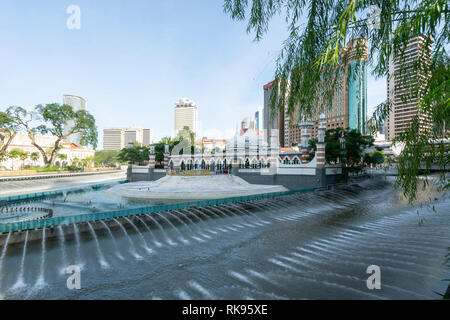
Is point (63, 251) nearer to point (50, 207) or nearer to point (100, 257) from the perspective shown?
point (100, 257)

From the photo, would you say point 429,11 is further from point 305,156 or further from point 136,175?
point 136,175

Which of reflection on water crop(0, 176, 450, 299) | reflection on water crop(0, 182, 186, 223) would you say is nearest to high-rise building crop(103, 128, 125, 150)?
reflection on water crop(0, 182, 186, 223)

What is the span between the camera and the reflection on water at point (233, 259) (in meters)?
5.02

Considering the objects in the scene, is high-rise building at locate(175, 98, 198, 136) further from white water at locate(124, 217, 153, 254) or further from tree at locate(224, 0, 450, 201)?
tree at locate(224, 0, 450, 201)

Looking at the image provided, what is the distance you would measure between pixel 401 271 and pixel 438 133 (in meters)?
3.85

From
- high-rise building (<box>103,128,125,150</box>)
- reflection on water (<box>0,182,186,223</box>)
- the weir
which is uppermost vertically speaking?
high-rise building (<box>103,128,125,150</box>)

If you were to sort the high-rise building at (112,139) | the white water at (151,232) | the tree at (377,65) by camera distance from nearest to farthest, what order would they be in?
the tree at (377,65) < the white water at (151,232) < the high-rise building at (112,139)

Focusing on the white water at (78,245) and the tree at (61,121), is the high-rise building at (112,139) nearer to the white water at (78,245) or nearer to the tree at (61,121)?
the tree at (61,121)

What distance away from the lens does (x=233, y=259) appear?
6.65 m

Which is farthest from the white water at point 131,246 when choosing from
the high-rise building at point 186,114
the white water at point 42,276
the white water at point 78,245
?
the high-rise building at point 186,114

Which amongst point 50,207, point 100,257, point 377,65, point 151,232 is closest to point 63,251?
point 100,257

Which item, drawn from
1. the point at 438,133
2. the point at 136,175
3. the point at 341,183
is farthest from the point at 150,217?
the point at 136,175

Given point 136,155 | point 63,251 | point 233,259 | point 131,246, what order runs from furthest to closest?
point 136,155 → point 131,246 → point 63,251 → point 233,259

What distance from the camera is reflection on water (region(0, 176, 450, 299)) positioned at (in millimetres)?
5020
